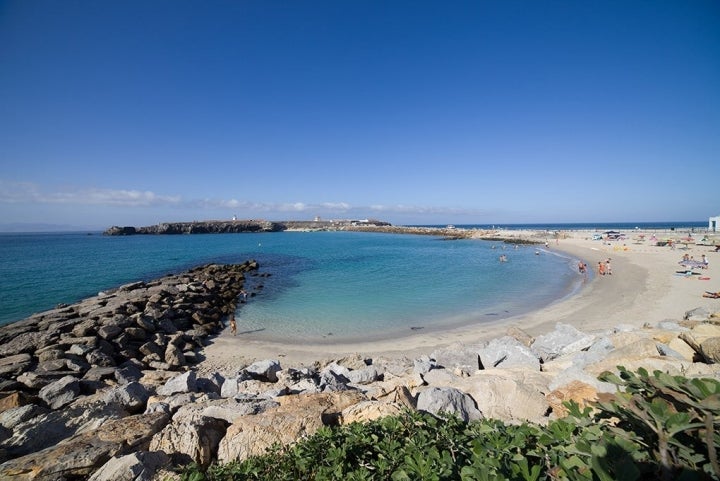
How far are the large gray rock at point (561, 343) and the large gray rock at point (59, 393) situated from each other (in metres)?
10.8

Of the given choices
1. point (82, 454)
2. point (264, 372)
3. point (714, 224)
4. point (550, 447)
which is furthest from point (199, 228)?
point (714, 224)

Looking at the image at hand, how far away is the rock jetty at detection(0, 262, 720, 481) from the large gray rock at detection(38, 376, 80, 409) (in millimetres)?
21

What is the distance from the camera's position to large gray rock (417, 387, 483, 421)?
13.3ft

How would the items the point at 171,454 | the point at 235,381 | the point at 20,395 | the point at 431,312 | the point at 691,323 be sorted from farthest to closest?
the point at 431,312
the point at 691,323
the point at 235,381
the point at 20,395
the point at 171,454

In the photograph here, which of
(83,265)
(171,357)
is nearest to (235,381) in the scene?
(171,357)

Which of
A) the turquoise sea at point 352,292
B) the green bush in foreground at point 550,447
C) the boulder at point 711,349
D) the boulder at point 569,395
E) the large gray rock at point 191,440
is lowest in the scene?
the turquoise sea at point 352,292

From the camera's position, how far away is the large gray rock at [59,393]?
6409 mm

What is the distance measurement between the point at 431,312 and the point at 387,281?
8508 mm

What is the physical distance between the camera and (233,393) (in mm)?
6512

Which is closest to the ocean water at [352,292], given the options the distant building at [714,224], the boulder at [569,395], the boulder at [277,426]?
the boulder at [277,426]

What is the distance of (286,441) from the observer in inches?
137

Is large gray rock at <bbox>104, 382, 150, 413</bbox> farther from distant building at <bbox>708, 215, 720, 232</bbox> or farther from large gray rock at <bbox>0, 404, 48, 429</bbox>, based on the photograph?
distant building at <bbox>708, 215, 720, 232</bbox>

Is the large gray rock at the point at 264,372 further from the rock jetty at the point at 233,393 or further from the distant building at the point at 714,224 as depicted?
the distant building at the point at 714,224

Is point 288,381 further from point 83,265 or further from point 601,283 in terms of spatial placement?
point 83,265
